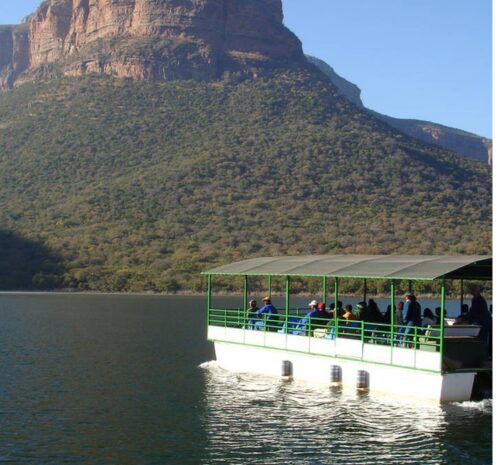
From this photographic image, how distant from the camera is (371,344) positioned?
81.8 feet

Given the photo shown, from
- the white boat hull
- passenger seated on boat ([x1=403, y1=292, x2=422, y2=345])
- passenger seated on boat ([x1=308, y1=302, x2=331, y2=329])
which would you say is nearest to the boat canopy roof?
passenger seated on boat ([x1=403, y1=292, x2=422, y2=345])

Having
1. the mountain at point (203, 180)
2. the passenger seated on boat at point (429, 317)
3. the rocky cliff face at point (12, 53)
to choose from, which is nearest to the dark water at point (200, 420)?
the passenger seated on boat at point (429, 317)

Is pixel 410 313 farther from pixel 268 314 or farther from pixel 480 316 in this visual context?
pixel 268 314

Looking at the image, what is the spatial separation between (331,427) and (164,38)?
418 ft

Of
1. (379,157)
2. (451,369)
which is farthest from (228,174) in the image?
(451,369)

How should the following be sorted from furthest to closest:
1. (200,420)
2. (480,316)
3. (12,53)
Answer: (12,53) → (480,316) → (200,420)

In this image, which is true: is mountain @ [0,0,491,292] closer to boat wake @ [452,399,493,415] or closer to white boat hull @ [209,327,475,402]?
white boat hull @ [209,327,475,402]

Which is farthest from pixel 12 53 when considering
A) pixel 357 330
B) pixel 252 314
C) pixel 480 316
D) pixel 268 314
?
pixel 480 316

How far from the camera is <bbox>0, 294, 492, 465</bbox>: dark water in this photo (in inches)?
763

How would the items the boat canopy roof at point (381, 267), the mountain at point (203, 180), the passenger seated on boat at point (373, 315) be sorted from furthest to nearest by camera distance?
the mountain at point (203, 180) < the passenger seated on boat at point (373, 315) < the boat canopy roof at point (381, 267)

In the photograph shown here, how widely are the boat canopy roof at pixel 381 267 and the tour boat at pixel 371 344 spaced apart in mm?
29

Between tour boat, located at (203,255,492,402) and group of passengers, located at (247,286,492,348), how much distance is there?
114 millimetres

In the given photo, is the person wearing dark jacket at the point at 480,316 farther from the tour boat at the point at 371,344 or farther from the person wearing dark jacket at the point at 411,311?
the person wearing dark jacket at the point at 411,311

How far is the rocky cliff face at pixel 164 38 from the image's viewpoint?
13388 cm
